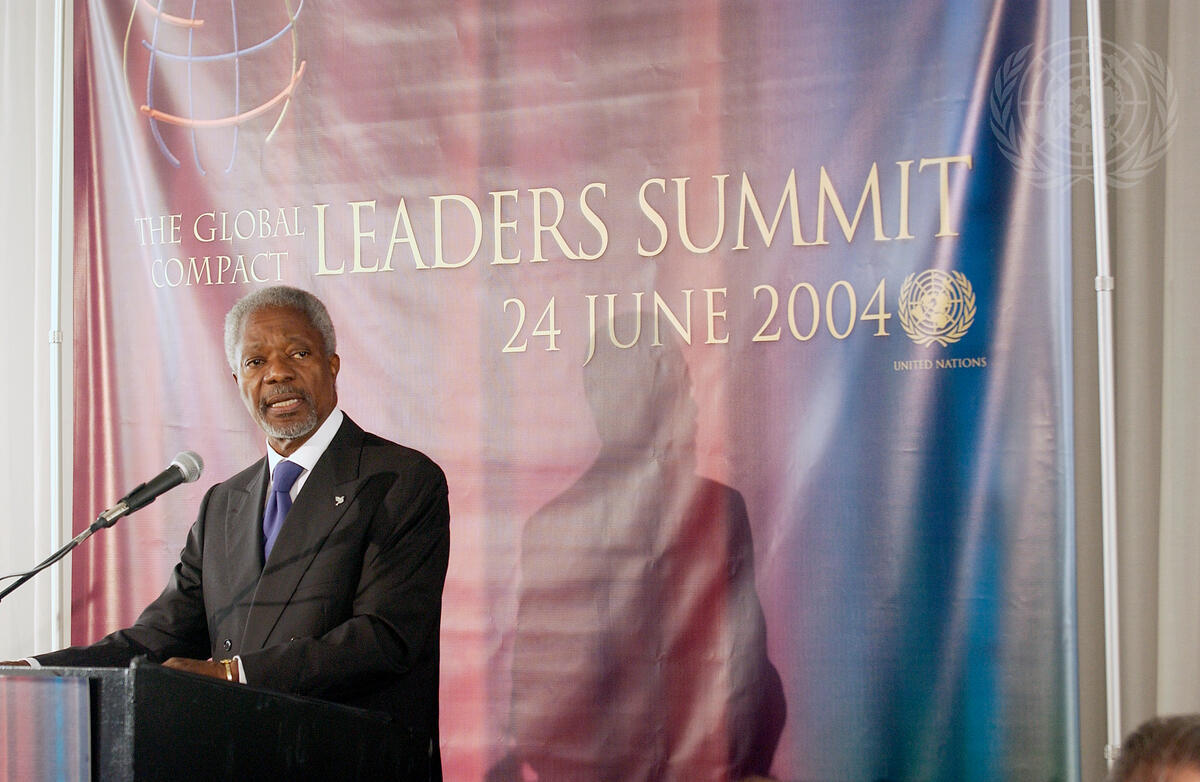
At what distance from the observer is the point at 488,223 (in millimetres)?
3348

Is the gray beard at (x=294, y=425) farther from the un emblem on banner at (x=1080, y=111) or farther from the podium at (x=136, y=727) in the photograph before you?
the un emblem on banner at (x=1080, y=111)

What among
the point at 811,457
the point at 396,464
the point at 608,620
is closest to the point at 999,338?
the point at 811,457

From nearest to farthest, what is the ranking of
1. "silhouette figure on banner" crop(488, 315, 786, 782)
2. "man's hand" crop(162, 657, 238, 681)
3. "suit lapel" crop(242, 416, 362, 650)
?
"man's hand" crop(162, 657, 238, 681), "suit lapel" crop(242, 416, 362, 650), "silhouette figure on banner" crop(488, 315, 786, 782)

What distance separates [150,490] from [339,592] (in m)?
0.49

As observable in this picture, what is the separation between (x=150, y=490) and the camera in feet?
6.96

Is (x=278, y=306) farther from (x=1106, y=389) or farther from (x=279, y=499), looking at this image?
(x=1106, y=389)

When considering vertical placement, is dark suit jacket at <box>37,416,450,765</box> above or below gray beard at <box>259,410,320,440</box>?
below

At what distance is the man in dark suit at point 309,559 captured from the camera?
91.4 inches

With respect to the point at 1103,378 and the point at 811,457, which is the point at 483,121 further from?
the point at 1103,378

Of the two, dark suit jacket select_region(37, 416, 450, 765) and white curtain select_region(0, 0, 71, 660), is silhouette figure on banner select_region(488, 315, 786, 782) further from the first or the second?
white curtain select_region(0, 0, 71, 660)

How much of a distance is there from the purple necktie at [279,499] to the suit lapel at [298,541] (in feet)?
0.33

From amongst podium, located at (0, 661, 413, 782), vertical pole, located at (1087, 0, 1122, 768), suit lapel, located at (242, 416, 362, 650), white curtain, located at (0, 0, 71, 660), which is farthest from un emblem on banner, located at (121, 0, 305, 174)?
podium, located at (0, 661, 413, 782)

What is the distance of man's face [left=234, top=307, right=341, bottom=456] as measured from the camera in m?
2.70

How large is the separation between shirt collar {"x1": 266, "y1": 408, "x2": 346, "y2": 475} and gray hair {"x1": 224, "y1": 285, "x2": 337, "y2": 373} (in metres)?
0.18
